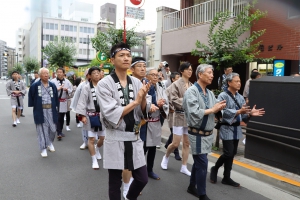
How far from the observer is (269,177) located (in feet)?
14.0

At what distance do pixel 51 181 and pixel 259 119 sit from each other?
387 cm

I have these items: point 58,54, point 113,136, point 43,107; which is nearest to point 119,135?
point 113,136

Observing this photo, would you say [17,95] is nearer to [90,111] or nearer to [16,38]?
[90,111]

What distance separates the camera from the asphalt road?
3.78 metres

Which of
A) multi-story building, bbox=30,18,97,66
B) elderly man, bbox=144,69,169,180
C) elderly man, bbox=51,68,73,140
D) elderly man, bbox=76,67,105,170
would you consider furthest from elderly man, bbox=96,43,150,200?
multi-story building, bbox=30,18,97,66

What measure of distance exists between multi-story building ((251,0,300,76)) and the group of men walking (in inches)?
226

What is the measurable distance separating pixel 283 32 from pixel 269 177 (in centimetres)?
635

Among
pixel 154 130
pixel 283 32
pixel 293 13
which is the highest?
pixel 293 13

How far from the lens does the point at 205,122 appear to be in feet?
10.9

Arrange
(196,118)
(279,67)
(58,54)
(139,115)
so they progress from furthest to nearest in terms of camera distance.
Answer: (58,54), (279,67), (196,118), (139,115)

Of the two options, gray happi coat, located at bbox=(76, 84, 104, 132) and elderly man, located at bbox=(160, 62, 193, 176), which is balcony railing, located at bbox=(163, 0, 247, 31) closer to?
elderly man, located at bbox=(160, 62, 193, 176)

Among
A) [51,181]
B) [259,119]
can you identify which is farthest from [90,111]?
[259,119]

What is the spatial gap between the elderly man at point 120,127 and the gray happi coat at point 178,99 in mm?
1746

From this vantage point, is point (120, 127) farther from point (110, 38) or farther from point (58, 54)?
point (58, 54)
